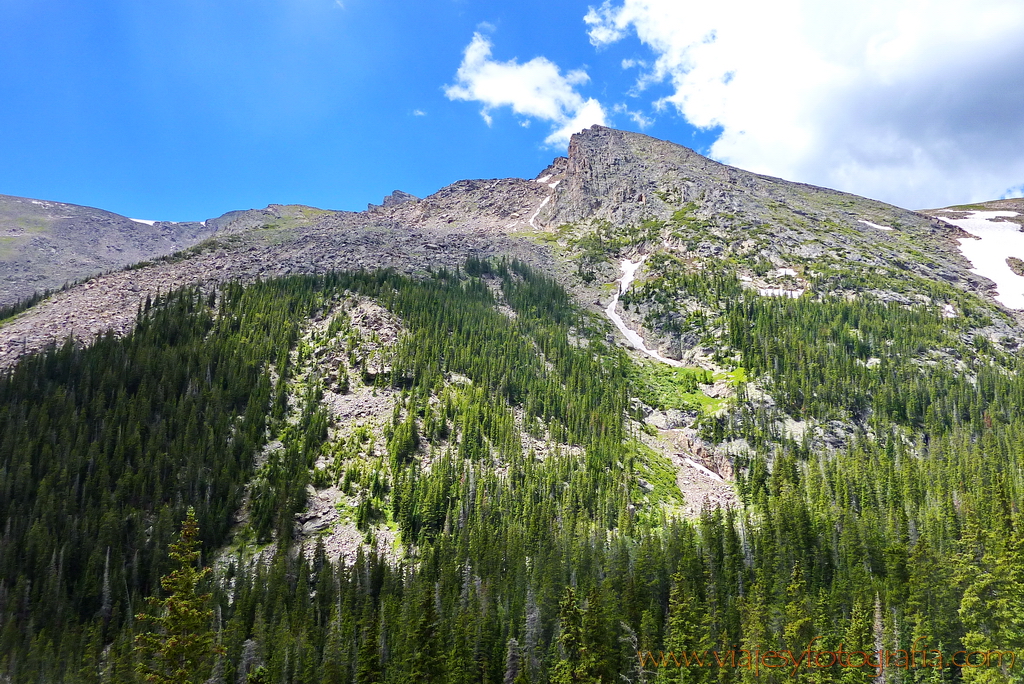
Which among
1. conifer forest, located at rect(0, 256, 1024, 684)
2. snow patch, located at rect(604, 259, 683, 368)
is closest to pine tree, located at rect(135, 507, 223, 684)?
conifer forest, located at rect(0, 256, 1024, 684)

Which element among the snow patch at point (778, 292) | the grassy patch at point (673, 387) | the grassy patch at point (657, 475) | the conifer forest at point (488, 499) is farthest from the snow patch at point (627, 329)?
the grassy patch at point (657, 475)

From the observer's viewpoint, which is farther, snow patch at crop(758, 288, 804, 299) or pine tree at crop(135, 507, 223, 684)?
snow patch at crop(758, 288, 804, 299)

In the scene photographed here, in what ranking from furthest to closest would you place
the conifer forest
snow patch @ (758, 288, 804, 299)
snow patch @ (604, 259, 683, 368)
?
snow patch @ (758, 288, 804, 299), snow patch @ (604, 259, 683, 368), the conifer forest

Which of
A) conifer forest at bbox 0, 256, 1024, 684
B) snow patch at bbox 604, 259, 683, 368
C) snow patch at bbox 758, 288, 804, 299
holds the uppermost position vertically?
snow patch at bbox 758, 288, 804, 299

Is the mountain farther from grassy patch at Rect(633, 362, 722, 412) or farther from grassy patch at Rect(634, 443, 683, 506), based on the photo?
grassy patch at Rect(633, 362, 722, 412)

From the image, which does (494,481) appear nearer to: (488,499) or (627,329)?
(488,499)

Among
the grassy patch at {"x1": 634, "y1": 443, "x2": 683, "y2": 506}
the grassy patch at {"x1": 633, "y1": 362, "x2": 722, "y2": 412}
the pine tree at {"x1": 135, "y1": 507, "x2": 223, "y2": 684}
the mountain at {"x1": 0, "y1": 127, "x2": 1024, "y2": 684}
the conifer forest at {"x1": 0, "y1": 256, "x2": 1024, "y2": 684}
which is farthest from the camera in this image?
the grassy patch at {"x1": 633, "y1": 362, "x2": 722, "y2": 412}

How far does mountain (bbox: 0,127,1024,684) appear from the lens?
51781mm

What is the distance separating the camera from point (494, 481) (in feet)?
299

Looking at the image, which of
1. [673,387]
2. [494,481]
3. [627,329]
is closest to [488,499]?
[494,481]

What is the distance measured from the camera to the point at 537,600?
62.2 m

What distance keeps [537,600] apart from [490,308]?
98815 millimetres

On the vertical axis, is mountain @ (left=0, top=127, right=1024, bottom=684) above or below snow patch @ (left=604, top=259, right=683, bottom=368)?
below

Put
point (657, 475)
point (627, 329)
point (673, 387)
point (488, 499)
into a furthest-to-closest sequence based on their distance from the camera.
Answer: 1. point (627, 329)
2. point (673, 387)
3. point (657, 475)
4. point (488, 499)
